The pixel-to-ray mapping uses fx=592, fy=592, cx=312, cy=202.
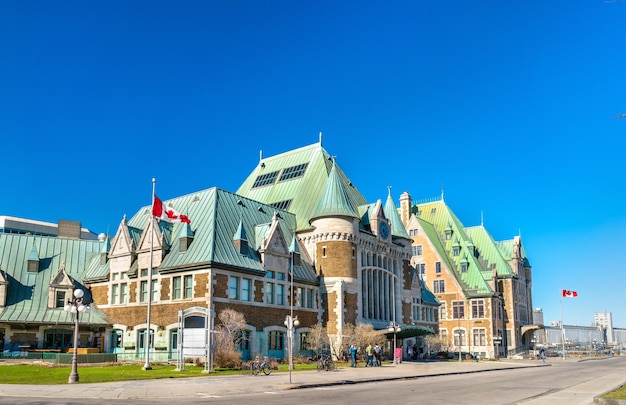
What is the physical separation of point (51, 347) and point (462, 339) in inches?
2475

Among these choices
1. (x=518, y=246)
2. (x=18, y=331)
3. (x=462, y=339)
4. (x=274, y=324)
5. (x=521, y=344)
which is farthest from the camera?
(x=518, y=246)

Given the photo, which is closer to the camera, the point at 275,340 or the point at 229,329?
the point at 229,329

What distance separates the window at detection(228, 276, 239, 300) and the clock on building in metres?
19.5

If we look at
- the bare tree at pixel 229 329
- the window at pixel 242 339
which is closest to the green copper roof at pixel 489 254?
the window at pixel 242 339

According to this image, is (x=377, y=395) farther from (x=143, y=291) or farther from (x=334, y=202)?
(x=334, y=202)

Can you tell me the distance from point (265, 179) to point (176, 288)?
26.3 metres

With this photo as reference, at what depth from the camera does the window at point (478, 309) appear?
89250mm

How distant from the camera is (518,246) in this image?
104688 millimetres

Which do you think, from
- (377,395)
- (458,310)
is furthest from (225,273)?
(458,310)

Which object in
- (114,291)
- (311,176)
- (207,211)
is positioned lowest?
Answer: (114,291)

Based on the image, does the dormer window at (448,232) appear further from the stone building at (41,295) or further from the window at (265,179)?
the stone building at (41,295)

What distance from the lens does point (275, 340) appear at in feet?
161

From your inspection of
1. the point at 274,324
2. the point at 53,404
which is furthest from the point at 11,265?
the point at 53,404

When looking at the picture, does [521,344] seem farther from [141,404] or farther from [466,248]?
[141,404]
